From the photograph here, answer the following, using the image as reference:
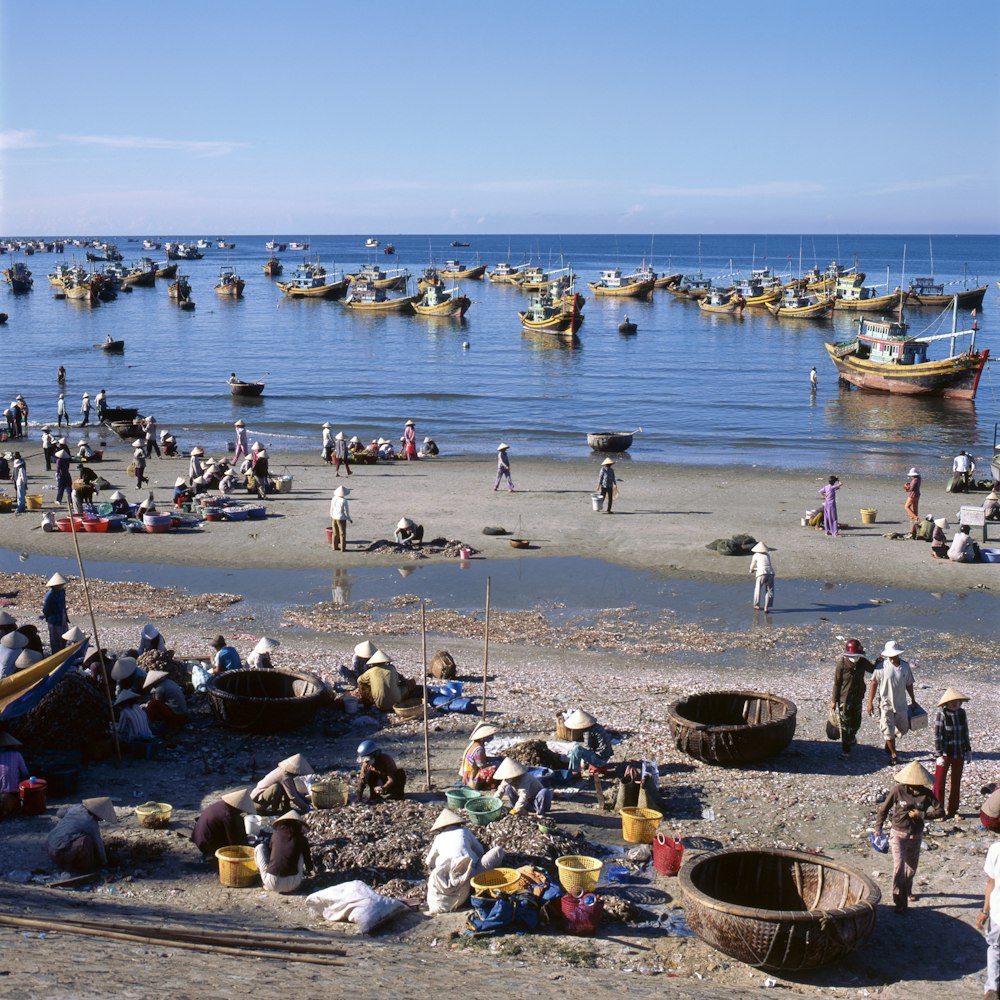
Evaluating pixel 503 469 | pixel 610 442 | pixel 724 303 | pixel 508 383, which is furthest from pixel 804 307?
pixel 503 469

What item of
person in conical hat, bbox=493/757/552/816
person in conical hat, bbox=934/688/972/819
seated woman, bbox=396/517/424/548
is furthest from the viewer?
seated woman, bbox=396/517/424/548

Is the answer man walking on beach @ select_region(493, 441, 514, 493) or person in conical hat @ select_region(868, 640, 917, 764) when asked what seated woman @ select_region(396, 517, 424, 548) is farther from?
person in conical hat @ select_region(868, 640, 917, 764)

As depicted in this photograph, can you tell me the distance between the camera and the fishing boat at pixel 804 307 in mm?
92312

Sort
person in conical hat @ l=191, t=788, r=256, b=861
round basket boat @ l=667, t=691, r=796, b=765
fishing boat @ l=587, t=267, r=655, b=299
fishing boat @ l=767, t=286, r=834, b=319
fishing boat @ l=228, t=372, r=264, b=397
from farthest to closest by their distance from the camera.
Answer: fishing boat @ l=587, t=267, r=655, b=299 < fishing boat @ l=767, t=286, r=834, b=319 < fishing boat @ l=228, t=372, r=264, b=397 < round basket boat @ l=667, t=691, r=796, b=765 < person in conical hat @ l=191, t=788, r=256, b=861

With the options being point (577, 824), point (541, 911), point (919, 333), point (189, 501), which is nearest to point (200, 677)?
point (577, 824)

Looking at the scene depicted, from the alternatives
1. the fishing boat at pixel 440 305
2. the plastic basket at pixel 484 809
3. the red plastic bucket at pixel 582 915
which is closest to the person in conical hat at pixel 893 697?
the plastic basket at pixel 484 809

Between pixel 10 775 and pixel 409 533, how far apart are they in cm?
1275

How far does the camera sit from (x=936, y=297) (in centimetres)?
9625

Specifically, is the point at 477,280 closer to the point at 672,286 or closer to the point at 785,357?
the point at 672,286

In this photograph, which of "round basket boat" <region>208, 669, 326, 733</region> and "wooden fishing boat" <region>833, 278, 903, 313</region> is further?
"wooden fishing boat" <region>833, 278, 903, 313</region>

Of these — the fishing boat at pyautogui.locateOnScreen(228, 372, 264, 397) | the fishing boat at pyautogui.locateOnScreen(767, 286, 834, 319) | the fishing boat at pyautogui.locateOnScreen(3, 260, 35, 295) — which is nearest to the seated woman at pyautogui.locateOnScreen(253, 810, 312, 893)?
the fishing boat at pyautogui.locateOnScreen(228, 372, 264, 397)

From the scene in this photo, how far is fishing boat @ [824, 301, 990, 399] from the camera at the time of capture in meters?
48.6

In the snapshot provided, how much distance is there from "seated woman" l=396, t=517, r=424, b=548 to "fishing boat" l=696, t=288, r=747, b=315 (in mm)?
78470

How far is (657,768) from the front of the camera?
41.5 feet
